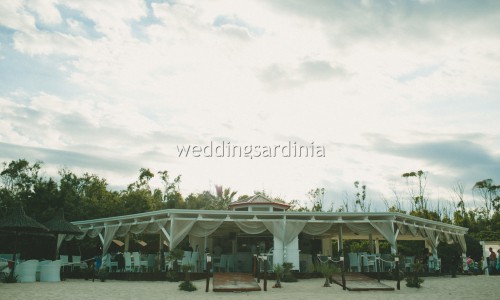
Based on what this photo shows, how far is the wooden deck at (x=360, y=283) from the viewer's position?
13805mm

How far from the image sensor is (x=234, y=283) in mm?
13977

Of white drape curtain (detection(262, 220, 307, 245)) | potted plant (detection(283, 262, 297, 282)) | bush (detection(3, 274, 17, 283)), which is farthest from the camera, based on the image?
white drape curtain (detection(262, 220, 307, 245))

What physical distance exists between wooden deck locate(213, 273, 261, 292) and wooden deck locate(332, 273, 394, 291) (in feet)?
10.3

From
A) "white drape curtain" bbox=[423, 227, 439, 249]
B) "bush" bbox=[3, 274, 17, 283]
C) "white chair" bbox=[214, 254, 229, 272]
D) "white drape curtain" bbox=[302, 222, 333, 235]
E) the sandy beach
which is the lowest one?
the sandy beach

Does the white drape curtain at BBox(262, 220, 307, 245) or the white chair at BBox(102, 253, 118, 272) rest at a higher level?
the white drape curtain at BBox(262, 220, 307, 245)

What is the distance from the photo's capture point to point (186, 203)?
39312 mm

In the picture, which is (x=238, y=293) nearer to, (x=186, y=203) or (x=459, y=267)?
(x=459, y=267)

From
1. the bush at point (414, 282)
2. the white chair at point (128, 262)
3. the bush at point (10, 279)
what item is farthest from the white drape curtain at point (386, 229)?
the bush at point (10, 279)

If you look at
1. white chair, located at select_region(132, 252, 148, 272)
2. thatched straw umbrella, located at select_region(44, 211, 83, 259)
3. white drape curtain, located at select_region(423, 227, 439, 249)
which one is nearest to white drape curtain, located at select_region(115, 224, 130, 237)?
thatched straw umbrella, located at select_region(44, 211, 83, 259)

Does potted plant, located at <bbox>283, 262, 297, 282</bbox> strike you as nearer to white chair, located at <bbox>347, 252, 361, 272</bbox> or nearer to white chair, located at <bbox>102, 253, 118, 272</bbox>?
white chair, located at <bbox>347, 252, 361, 272</bbox>

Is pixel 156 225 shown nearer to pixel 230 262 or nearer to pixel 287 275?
pixel 230 262

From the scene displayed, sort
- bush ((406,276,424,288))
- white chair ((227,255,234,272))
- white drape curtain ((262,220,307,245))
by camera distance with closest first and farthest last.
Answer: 1. bush ((406,276,424,288))
2. white drape curtain ((262,220,307,245))
3. white chair ((227,255,234,272))

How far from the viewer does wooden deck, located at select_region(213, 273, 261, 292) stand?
13125mm

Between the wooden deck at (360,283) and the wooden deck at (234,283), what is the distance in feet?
10.3
